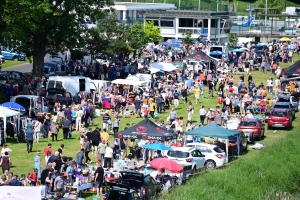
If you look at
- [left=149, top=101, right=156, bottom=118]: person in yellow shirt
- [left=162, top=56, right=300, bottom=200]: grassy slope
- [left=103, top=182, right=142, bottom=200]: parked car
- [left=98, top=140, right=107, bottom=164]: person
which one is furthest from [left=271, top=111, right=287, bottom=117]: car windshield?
[left=103, top=182, right=142, bottom=200]: parked car

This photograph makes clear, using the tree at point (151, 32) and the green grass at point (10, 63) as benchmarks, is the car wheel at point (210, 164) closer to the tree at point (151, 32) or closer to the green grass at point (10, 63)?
the green grass at point (10, 63)

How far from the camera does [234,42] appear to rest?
310 feet

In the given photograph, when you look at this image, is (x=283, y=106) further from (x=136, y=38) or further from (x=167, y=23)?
(x=167, y=23)

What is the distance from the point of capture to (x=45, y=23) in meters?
52.2

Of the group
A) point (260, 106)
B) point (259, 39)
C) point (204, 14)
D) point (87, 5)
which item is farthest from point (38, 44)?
point (259, 39)

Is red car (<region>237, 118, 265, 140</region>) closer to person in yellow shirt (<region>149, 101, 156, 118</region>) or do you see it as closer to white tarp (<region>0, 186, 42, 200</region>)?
person in yellow shirt (<region>149, 101, 156, 118</region>)

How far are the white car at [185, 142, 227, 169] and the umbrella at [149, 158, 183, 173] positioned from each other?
4337mm

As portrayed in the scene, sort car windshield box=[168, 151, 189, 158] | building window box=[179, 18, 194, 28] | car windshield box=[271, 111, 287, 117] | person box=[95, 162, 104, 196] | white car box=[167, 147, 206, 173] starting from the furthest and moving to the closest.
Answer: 1. building window box=[179, 18, 194, 28]
2. car windshield box=[271, 111, 287, 117]
3. car windshield box=[168, 151, 189, 158]
4. white car box=[167, 147, 206, 173]
5. person box=[95, 162, 104, 196]

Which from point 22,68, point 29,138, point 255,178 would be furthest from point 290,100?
point 22,68

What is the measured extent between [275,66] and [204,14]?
3102cm

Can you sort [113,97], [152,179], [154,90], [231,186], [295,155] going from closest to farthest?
1. [152,179]
2. [231,186]
3. [295,155]
4. [113,97]
5. [154,90]

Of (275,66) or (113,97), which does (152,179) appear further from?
(275,66)

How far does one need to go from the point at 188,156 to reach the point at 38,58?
23.5 metres

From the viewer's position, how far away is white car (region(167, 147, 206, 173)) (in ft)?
106
